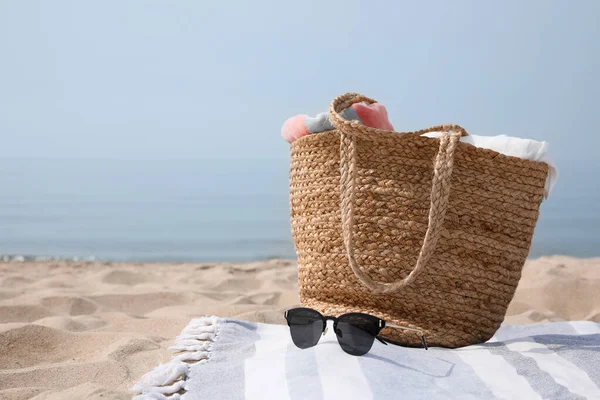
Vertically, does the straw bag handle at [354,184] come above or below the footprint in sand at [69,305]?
above

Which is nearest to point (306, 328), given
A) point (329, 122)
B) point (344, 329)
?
point (344, 329)

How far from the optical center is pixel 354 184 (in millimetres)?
1775

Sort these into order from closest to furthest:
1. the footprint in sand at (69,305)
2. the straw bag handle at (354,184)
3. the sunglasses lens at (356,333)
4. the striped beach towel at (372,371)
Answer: the striped beach towel at (372,371), the sunglasses lens at (356,333), the straw bag handle at (354,184), the footprint in sand at (69,305)

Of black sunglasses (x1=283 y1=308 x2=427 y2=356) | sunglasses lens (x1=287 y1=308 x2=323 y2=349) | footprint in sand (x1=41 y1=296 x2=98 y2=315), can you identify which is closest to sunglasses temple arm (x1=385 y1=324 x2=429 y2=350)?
black sunglasses (x1=283 y1=308 x2=427 y2=356)

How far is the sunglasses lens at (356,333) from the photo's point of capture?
1.59 metres

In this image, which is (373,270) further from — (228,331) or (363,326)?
(228,331)

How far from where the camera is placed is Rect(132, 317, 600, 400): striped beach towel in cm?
140

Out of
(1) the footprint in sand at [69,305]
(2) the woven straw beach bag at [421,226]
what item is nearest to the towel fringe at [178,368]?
(2) the woven straw beach bag at [421,226]

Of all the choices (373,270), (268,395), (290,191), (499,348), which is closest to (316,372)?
(268,395)

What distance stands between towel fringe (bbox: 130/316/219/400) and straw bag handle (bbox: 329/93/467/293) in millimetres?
488

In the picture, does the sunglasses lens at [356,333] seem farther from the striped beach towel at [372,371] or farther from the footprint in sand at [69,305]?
the footprint in sand at [69,305]

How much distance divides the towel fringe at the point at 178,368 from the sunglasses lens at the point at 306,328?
0.25m

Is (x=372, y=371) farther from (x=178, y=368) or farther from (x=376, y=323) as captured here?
(x=178, y=368)

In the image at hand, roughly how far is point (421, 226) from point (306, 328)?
441 millimetres
